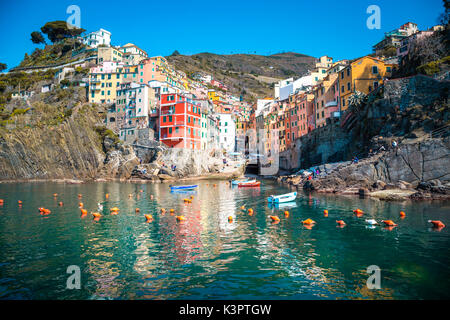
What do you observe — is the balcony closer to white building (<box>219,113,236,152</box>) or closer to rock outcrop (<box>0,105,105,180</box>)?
white building (<box>219,113,236,152</box>)

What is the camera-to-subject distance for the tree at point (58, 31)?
423ft

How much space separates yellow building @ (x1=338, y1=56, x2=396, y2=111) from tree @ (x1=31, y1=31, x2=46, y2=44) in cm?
14108

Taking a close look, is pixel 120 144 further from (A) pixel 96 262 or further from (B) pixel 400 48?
(B) pixel 400 48

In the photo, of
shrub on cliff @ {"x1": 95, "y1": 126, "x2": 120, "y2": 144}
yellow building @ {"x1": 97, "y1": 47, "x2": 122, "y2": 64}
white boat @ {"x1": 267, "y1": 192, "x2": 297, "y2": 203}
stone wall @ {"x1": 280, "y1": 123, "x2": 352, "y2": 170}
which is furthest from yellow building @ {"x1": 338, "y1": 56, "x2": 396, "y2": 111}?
yellow building @ {"x1": 97, "y1": 47, "x2": 122, "y2": 64}

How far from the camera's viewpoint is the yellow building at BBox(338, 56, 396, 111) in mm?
50906

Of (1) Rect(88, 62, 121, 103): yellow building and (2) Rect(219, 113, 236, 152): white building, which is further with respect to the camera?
(2) Rect(219, 113, 236, 152): white building

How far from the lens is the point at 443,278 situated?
456 inches

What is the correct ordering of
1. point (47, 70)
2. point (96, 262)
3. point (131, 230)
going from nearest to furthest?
point (96, 262)
point (131, 230)
point (47, 70)

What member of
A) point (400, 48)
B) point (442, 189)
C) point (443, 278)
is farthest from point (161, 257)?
point (400, 48)

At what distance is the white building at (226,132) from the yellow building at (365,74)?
1945 inches

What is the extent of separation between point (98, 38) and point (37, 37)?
125ft

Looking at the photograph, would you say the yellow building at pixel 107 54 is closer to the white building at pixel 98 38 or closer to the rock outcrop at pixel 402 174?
the white building at pixel 98 38

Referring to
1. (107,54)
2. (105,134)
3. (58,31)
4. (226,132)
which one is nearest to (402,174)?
(226,132)

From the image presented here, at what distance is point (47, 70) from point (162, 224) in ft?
365
